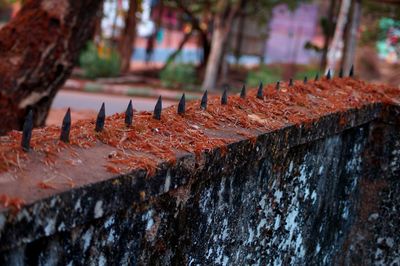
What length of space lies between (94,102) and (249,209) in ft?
45.6

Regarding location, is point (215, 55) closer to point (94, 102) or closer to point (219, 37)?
point (219, 37)

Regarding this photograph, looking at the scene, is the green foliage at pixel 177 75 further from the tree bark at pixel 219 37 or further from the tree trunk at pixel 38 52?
the tree trunk at pixel 38 52

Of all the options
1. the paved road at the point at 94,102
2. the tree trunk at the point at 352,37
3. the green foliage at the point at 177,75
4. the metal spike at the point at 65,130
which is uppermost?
the tree trunk at the point at 352,37

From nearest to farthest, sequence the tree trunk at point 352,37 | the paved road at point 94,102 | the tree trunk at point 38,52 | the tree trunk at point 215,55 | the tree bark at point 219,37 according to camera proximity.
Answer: the tree trunk at point 38,52 → the paved road at point 94,102 → the tree trunk at point 352,37 → the tree bark at point 219,37 → the tree trunk at point 215,55

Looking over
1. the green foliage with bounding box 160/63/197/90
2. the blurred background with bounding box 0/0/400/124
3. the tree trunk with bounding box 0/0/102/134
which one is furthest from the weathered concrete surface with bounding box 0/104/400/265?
the green foliage with bounding box 160/63/197/90

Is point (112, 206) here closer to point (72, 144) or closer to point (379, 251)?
point (72, 144)

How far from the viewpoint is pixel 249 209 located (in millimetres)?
3189

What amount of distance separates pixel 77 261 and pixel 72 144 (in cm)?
47

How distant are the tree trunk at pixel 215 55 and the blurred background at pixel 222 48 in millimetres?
34

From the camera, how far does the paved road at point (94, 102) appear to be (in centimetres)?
1544

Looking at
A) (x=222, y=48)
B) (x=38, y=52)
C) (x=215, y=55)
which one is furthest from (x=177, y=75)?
(x=38, y=52)

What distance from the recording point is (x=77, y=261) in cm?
214

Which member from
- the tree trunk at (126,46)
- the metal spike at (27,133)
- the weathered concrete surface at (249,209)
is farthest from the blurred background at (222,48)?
the metal spike at (27,133)

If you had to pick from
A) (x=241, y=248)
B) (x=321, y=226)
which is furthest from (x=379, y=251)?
(x=241, y=248)
